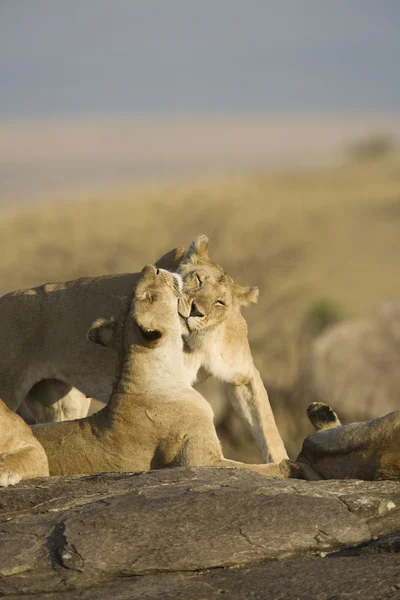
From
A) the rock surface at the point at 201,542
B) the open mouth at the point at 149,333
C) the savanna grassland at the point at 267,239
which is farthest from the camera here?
the savanna grassland at the point at 267,239

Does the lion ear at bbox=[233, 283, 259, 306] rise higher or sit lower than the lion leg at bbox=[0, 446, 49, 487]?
higher

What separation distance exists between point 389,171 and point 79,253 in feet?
142

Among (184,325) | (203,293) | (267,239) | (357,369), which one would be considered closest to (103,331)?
(184,325)

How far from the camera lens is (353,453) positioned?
22.0 ft

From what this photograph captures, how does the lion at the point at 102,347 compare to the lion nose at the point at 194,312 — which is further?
the lion at the point at 102,347

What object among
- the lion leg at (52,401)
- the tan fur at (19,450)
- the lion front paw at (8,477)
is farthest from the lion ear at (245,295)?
the lion front paw at (8,477)

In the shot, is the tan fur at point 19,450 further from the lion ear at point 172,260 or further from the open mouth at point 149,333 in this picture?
the lion ear at point 172,260

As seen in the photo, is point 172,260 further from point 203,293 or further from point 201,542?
point 201,542

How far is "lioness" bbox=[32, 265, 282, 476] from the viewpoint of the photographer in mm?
7117

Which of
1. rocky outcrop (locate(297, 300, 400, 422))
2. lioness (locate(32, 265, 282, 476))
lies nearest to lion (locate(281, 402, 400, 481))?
lioness (locate(32, 265, 282, 476))

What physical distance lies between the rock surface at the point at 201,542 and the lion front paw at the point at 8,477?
0.38 metres

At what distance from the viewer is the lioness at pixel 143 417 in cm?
712

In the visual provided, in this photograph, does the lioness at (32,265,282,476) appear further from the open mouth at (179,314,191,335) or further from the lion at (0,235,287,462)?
the lion at (0,235,287,462)

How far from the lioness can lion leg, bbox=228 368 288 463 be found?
3.54 ft
